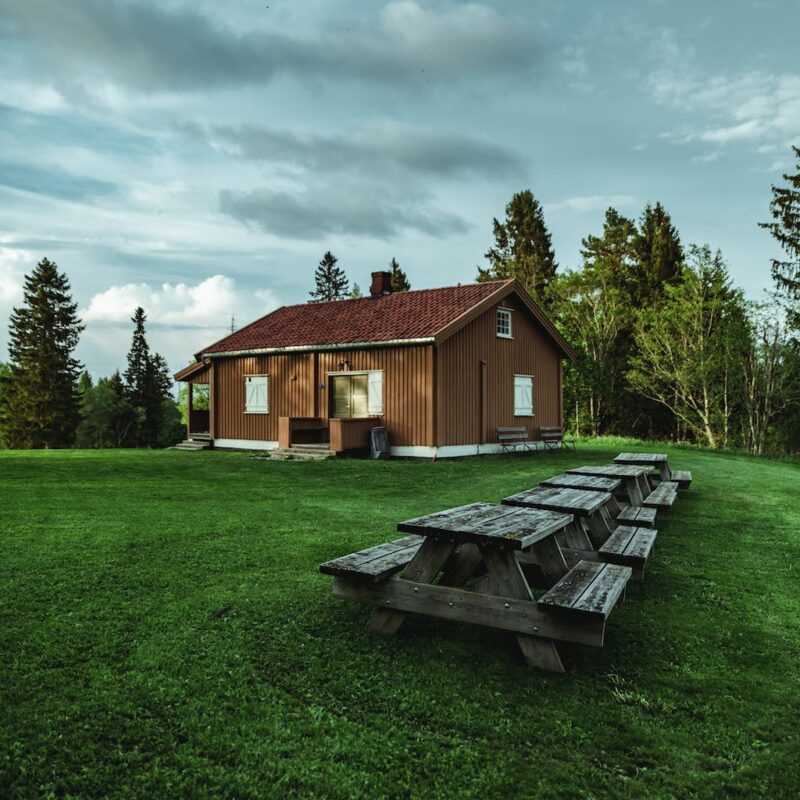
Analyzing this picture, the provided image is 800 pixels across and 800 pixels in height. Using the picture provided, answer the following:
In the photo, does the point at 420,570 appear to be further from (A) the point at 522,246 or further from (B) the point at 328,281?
(B) the point at 328,281

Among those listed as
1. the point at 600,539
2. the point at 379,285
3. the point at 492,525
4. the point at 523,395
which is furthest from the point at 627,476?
the point at 379,285

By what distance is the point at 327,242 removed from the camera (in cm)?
6191

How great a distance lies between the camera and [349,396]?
18188 mm

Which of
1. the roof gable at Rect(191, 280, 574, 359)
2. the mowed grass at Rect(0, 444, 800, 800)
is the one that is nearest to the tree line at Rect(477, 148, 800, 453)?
the roof gable at Rect(191, 280, 574, 359)

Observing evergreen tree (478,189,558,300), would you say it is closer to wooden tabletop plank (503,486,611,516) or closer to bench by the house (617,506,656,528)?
bench by the house (617,506,656,528)

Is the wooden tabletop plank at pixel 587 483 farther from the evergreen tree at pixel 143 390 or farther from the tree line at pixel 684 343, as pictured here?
the evergreen tree at pixel 143 390

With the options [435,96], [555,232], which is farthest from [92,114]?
[555,232]

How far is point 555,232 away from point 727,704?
153ft

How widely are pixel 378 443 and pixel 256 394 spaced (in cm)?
584

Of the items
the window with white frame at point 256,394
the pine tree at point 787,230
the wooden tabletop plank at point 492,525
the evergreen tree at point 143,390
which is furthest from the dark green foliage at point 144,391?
the wooden tabletop plank at point 492,525

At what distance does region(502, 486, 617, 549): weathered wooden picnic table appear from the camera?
4.86 meters

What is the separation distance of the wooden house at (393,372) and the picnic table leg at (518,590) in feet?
41.1

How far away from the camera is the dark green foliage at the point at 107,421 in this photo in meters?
49.4

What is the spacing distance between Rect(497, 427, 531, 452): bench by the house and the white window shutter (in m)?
3.89
